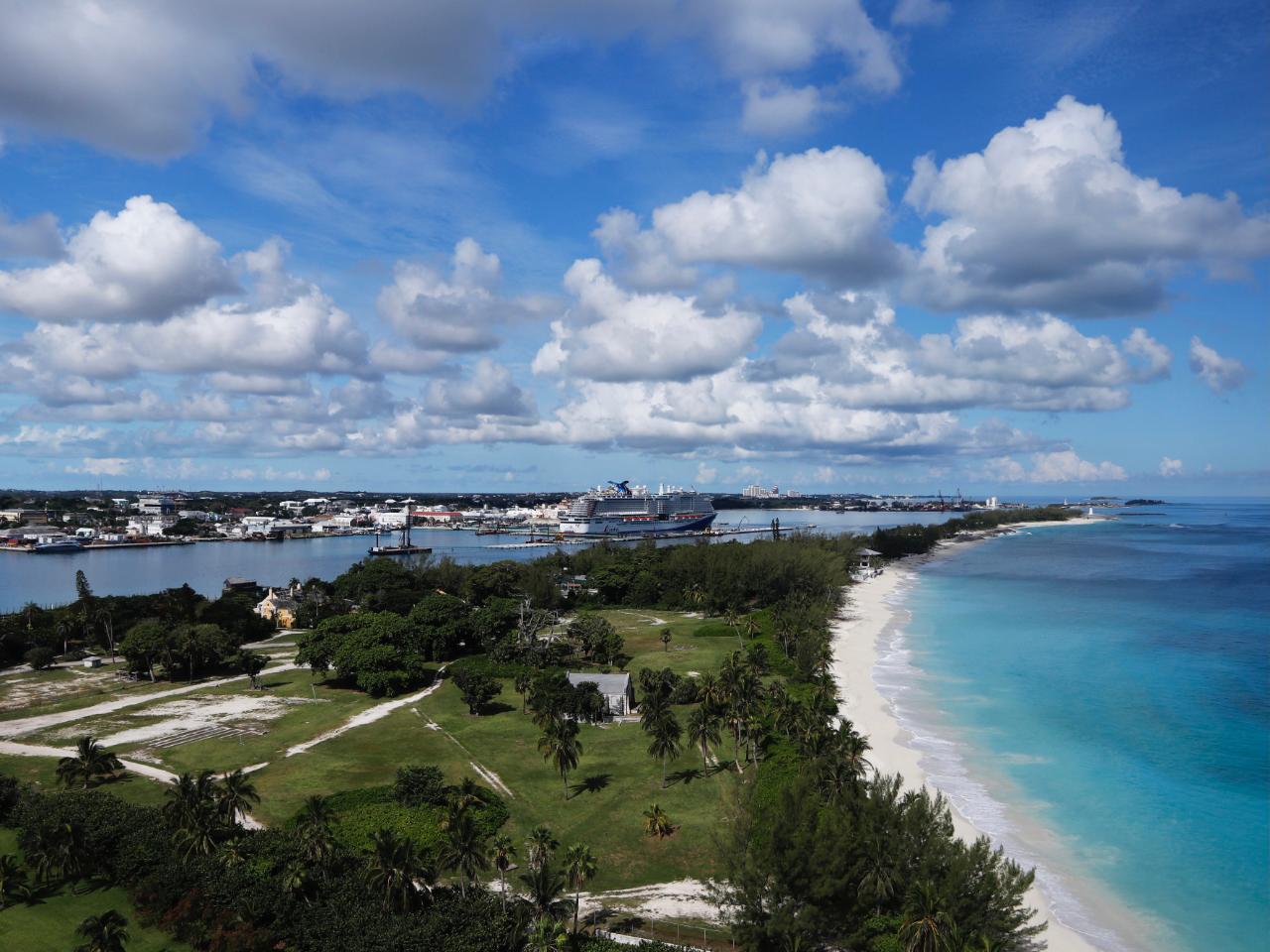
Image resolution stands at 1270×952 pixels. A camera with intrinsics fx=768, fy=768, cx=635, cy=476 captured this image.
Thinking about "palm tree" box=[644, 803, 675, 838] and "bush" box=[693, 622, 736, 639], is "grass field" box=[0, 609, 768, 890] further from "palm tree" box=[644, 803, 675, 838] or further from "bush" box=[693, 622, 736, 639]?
"bush" box=[693, 622, 736, 639]

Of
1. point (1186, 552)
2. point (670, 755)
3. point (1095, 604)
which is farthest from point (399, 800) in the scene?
point (1186, 552)

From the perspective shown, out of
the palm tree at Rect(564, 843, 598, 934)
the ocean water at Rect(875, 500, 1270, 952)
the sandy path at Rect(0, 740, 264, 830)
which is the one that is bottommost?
the ocean water at Rect(875, 500, 1270, 952)

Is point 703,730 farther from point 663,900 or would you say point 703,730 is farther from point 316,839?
point 316,839

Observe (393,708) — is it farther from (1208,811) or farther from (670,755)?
(1208,811)

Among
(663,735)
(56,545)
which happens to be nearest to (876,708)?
(663,735)

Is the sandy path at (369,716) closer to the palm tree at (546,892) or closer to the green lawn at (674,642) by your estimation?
the green lawn at (674,642)

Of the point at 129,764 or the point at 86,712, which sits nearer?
the point at 129,764

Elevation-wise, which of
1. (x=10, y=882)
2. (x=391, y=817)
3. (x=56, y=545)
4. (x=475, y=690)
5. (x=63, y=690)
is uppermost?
(x=56, y=545)

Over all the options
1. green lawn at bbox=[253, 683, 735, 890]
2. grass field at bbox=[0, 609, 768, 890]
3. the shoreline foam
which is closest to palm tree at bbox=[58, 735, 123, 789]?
grass field at bbox=[0, 609, 768, 890]
